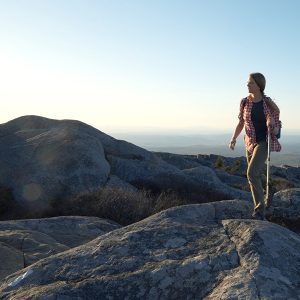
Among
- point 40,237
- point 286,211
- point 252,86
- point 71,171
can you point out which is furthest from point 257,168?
point 71,171

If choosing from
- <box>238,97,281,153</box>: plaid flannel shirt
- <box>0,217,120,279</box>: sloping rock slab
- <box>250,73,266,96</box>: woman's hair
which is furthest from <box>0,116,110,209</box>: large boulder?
<box>250,73,266,96</box>: woman's hair

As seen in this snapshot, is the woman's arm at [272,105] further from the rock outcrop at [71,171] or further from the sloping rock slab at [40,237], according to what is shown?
the rock outcrop at [71,171]

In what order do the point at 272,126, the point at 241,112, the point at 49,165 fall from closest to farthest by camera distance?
the point at 272,126 < the point at 241,112 < the point at 49,165

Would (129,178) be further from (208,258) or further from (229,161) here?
(229,161)

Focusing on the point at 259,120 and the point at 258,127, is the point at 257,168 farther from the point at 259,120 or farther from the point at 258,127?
the point at 259,120

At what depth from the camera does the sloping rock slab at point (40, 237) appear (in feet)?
24.9

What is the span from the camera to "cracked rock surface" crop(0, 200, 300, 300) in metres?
4.57

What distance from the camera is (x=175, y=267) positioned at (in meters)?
4.93

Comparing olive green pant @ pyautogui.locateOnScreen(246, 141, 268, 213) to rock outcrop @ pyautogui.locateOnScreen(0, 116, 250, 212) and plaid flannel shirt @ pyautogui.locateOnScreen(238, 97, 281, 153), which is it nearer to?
plaid flannel shirt @ pyautogui.locateOnScreen(238, 97, 281, 153)

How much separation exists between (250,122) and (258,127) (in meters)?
0.19

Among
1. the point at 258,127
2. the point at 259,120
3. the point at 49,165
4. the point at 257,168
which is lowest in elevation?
the point at 49,165

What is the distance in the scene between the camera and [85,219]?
11.3 m

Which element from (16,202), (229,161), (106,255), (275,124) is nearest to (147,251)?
(106,255)

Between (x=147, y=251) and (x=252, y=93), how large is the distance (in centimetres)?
469
